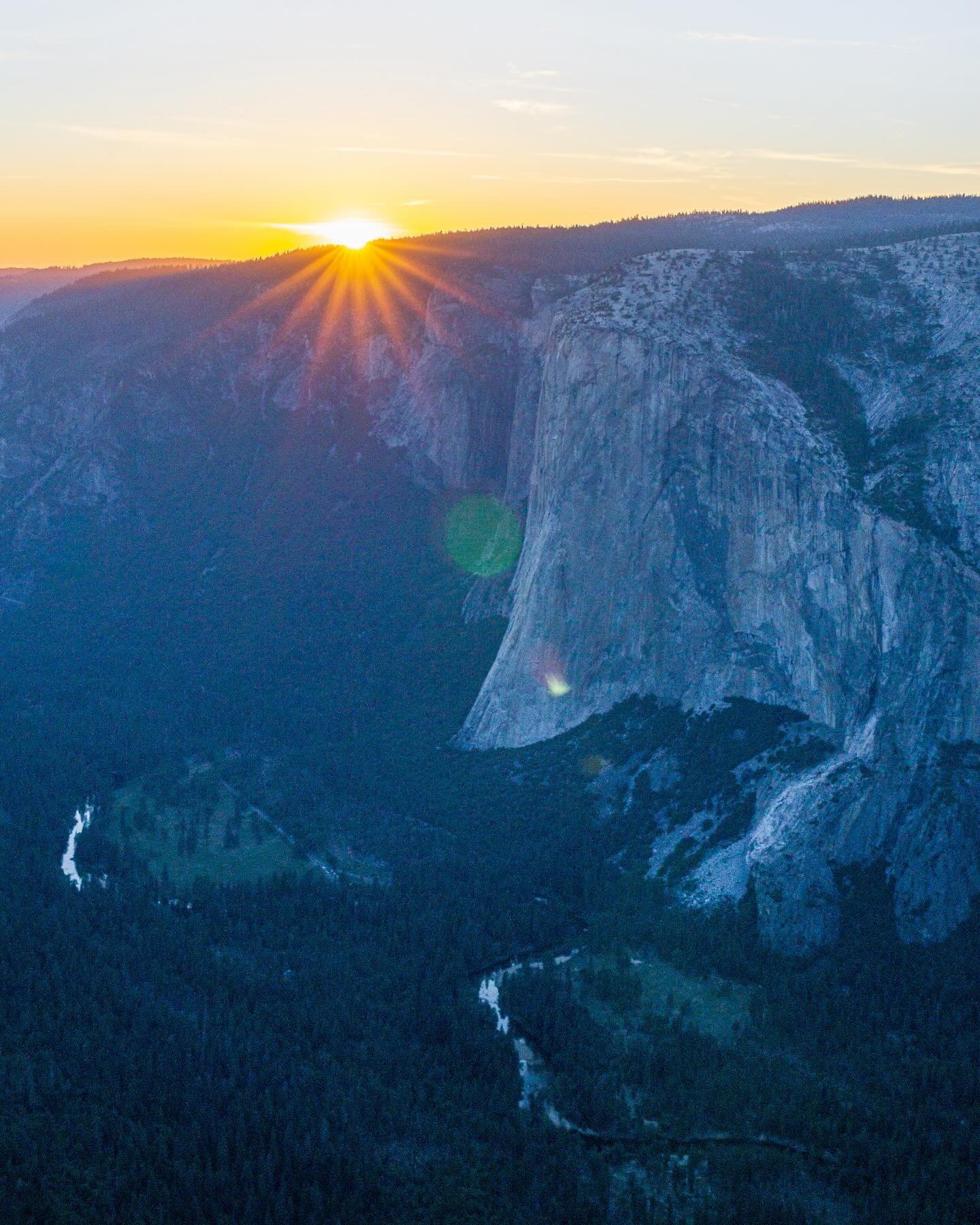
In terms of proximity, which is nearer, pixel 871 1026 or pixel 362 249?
pixel 871 1026

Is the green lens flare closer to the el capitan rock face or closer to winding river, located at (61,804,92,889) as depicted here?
the el capitan rock face

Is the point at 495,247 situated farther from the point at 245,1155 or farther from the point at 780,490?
the point at 245,1155

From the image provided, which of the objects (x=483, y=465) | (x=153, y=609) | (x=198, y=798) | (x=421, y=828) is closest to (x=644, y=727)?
(x=421, y=828)

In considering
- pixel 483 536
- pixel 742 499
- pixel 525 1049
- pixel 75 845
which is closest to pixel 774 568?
pixel 742 499

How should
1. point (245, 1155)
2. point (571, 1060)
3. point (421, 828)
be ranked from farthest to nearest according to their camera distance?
point (421, 828)
point (571, 1060)
point (245, 1155)

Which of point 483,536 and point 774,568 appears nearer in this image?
point 774,568

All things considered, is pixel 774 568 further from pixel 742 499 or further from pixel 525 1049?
pixel 525 1049

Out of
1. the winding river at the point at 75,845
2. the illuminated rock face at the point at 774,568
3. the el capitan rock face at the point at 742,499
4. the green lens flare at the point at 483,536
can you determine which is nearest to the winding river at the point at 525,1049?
the el capitan rock face at the point at 742,499
